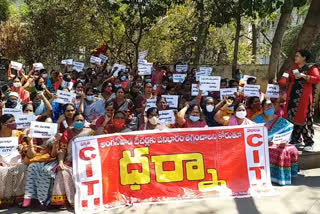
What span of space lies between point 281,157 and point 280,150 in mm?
111

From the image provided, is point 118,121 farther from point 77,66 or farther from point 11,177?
point 77,66

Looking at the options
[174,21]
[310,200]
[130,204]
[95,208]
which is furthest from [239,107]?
[174,21]

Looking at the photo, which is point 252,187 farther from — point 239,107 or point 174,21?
point 174,21

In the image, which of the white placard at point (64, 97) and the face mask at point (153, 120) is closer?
the face mask at point (153, 120)

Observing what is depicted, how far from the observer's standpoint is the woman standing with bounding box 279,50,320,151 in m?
5.72

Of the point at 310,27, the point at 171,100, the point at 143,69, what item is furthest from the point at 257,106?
the point at 143,69

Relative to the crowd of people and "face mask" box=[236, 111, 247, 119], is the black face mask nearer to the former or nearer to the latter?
the crowd of people

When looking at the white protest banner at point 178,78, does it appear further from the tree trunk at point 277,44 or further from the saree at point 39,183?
the saree at point 39,183

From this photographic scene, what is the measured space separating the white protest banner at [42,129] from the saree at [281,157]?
3068 mm

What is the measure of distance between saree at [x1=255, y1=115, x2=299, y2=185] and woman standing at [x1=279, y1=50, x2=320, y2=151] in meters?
0.48

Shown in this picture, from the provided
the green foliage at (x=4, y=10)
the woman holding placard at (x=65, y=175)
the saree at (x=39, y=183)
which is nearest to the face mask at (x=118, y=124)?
the woman holding placard at (x=65, y=175)

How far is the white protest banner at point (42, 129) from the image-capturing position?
4590 mm

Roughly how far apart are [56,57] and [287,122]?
518 inches

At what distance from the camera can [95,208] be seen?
179 inches
